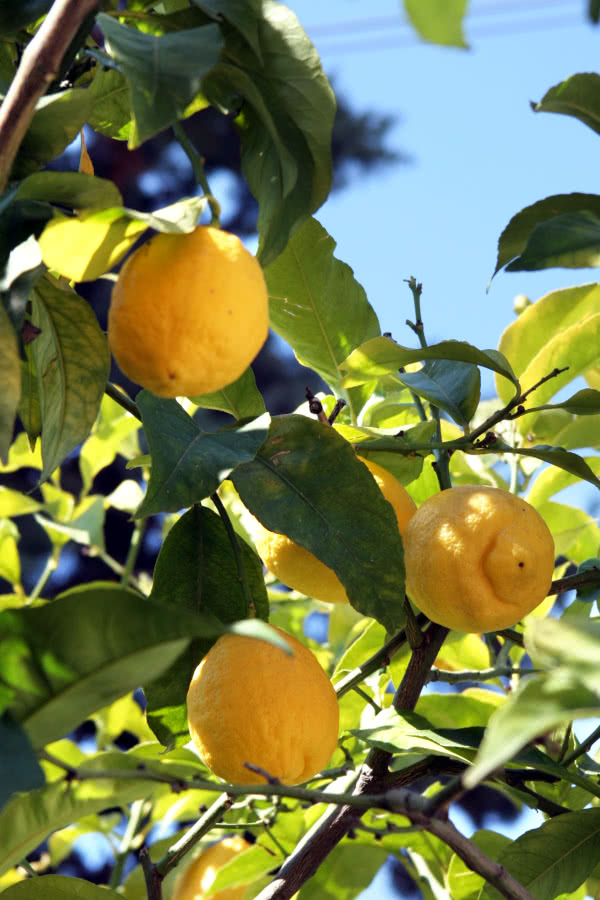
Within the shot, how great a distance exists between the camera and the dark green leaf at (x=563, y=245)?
1.74 ft

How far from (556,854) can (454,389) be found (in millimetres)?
343

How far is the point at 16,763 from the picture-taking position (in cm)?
37

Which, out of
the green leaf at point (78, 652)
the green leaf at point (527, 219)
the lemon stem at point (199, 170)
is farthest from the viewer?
the green leaf at point (527, 219)

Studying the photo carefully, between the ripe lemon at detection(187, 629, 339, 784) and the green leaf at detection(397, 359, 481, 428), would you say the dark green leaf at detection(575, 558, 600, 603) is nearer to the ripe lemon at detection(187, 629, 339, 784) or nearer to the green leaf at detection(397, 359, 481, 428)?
the green leaf at detection(397, 359, 481, 428)

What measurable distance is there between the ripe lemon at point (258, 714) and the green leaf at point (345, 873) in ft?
1.19

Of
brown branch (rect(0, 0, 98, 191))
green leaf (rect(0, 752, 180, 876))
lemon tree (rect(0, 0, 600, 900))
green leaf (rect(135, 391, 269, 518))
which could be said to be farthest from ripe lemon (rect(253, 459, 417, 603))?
brown branch (rect(0, 0, 98, 191))

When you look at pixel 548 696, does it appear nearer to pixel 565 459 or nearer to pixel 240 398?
pixel 565 459

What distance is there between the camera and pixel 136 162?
4.54 m

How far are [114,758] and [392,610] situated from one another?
0.62 ft

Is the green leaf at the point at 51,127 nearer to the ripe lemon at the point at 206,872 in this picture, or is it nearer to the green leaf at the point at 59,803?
the green leaf at the point at 59,803

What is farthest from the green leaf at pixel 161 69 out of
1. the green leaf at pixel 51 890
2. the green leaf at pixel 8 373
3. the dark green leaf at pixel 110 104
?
the green leaf at pixel 51 890

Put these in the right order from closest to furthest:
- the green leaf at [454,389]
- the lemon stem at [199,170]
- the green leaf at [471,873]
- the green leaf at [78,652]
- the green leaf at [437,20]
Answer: the green leaf at [437,20] → the green leaf at [78,652] → the lemon stem at [199,170] → the green leaf at [454,389] → the green leaf at [471,873]

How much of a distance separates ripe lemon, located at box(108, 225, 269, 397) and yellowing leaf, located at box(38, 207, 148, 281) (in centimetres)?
2

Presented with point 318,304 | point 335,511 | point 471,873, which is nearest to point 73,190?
point 335,511
